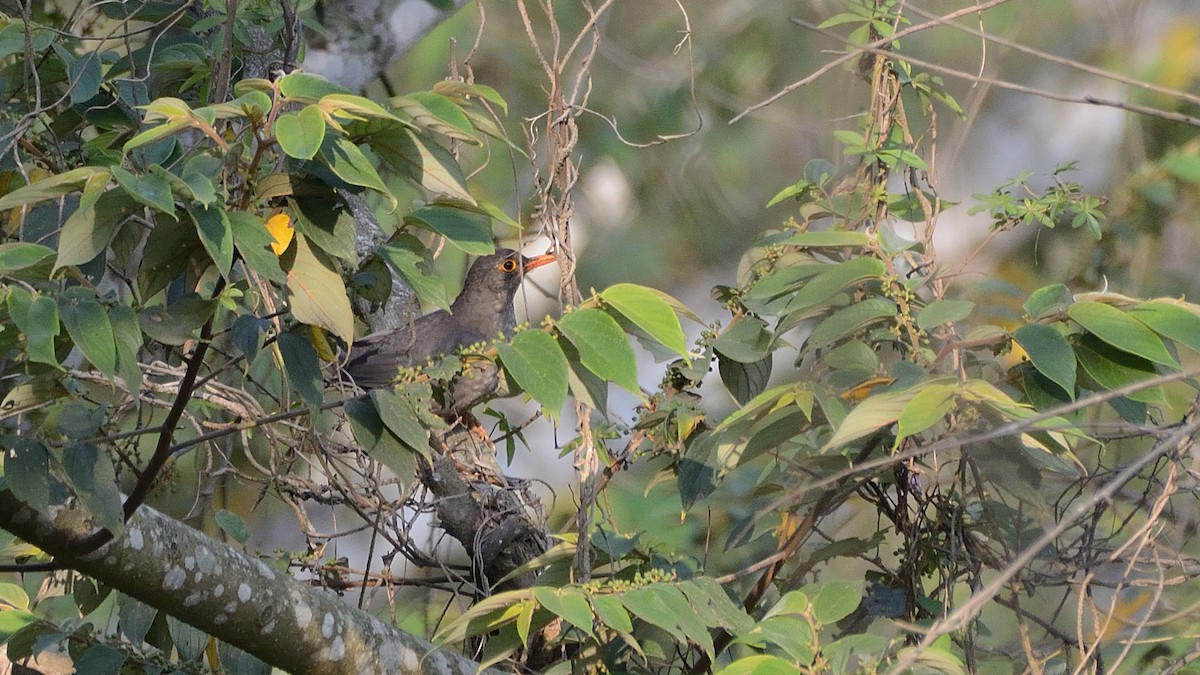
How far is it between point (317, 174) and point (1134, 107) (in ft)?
3.92

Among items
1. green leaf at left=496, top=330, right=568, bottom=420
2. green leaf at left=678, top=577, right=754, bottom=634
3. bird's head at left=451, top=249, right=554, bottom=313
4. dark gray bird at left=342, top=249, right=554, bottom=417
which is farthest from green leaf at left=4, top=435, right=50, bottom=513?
bird's head at left=451, top=249, right=554, bottom=313

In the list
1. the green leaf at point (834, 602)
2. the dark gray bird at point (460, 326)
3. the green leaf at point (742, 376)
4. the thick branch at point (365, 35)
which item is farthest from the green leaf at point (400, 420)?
the thick branch at point (365, 35)

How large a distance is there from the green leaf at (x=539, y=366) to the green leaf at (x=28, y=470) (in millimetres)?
731

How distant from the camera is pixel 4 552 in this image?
8.91ft

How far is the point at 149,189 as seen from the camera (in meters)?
1.57

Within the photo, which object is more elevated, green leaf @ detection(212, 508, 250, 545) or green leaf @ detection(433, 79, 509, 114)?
green leaf @ detection(433, 79, 509, 114)

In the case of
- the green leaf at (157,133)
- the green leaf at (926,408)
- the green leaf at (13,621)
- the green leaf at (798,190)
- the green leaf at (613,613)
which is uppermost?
the green leaf at (798,190)

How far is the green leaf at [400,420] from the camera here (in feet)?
6.68

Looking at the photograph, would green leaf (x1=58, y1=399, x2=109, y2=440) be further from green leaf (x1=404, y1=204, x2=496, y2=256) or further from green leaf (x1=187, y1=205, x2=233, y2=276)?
green leaf (x1=404, y1=204, x2=496, y2=256)

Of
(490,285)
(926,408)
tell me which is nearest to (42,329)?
(926,408)

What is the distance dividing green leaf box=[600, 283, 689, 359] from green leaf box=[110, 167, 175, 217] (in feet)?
2.47

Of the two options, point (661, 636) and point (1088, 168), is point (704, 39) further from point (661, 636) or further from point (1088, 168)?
point (661, 636)

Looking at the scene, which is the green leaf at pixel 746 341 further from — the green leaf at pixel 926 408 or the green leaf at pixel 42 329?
the green leaf at pixel 42 329

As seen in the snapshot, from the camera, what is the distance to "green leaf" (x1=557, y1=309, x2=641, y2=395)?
1963mm
